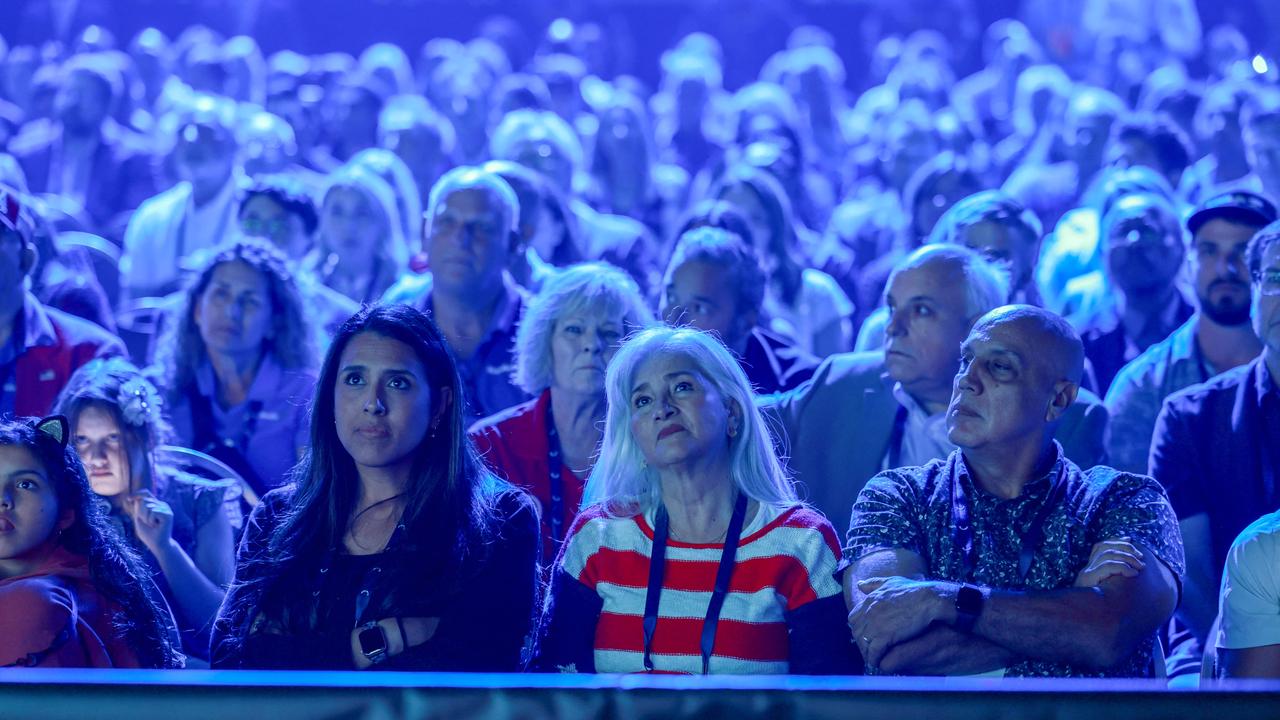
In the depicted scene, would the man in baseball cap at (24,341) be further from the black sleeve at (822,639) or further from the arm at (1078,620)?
the arm at (1078,620)

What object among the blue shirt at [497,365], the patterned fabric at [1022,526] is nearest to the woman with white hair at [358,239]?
the blue shirt at [497,365]

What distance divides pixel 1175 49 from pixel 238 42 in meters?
6.78

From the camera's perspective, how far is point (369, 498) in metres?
3.14

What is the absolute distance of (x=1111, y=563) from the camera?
2719mm

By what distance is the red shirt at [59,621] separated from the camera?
9.35ft

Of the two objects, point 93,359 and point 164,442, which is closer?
point 164,442

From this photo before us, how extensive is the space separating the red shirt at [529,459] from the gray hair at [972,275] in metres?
1.06

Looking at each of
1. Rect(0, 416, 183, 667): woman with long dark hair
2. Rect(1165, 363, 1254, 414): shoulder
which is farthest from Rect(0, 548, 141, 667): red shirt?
Rect(1165, 363, 1254, 414): shoulder

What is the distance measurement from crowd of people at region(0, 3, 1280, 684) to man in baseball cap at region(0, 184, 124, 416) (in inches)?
0.5

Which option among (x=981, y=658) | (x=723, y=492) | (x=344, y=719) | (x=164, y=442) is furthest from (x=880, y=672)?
(x=164, y=442)

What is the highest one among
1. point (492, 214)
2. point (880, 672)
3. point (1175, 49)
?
point (1175, 49)

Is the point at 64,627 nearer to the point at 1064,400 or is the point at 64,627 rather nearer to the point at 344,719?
the point at 344,719

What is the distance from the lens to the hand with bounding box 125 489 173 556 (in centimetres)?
367

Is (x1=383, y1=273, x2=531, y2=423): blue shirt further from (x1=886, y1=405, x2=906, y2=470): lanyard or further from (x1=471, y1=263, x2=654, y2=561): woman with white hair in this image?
(x1=886, y1=405, x2=906, y2=470): lanyard
